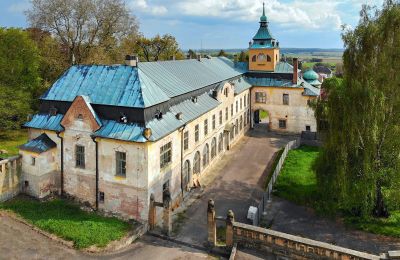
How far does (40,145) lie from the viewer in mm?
26953

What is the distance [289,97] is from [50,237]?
37.5m

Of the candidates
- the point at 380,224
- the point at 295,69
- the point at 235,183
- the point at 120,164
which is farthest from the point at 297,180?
the point at 295,69

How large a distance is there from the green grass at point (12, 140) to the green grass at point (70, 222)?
38.9 feet

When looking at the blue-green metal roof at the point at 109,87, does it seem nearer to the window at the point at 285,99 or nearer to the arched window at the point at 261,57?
the window at the point at 285,99

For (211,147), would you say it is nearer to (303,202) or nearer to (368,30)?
(303,202)

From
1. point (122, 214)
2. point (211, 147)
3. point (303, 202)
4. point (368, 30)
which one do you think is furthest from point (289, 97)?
point (122, 214)

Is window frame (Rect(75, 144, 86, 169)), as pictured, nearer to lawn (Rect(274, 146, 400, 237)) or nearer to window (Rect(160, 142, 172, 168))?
window (Rect(160, 142, 172, 168))

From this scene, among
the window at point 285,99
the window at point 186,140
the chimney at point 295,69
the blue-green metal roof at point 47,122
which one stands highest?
the chimney at point 295,69

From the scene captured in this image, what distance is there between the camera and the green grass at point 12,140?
3779 cm

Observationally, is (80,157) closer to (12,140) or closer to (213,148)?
(213,148)

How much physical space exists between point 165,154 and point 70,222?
25.4 feet

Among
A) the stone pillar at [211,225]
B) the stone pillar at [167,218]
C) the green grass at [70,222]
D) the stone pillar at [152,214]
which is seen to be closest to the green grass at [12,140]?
the green grass at [70,222]

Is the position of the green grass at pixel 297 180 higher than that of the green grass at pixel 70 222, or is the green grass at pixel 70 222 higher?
the green grass at pixel 297 180

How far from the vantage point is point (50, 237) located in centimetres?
2292
